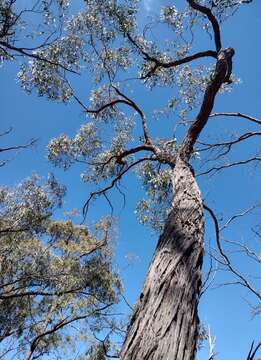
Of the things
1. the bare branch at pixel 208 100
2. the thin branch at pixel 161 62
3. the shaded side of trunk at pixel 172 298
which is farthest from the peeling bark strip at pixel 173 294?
the thin branch at pixel 161 62

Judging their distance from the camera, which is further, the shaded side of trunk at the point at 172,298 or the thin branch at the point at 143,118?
the thin branch at the point at 143,118

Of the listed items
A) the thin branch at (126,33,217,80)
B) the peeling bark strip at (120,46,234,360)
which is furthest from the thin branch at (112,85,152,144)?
the peeling bark strip at (120,46,234,360)

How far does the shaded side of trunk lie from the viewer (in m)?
2.23

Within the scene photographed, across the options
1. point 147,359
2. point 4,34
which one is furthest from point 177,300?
point 4,34

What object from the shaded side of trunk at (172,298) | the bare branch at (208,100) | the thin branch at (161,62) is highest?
the thin branch at (161,62)

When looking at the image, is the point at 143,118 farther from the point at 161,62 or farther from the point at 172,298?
the point at 172,298

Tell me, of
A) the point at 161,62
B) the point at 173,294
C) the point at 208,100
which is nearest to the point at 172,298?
the point at 173,294

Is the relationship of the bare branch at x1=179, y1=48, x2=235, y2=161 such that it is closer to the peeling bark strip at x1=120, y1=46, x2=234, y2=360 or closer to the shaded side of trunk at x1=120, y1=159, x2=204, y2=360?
the peeling bark strip at x1=120, y1=46, x2=234, y2=360

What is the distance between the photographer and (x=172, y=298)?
256cm

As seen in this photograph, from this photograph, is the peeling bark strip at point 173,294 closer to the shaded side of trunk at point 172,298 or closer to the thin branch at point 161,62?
the shaded side of trunk at point 172,298

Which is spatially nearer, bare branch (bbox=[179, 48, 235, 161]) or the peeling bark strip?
the peeling bark strip

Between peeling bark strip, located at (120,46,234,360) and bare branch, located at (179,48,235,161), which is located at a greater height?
bare branch, located at (179,48,235,161)

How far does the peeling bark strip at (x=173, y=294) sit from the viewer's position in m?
2.24

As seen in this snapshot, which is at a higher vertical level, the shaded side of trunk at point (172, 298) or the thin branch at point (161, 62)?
the thin branch at point (161, 62)
